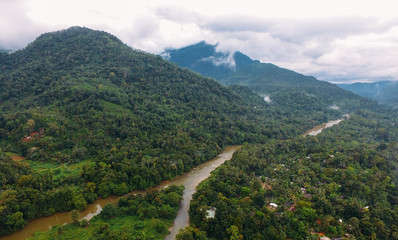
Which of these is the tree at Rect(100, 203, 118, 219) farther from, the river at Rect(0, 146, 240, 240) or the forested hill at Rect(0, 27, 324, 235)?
the forested hill at Rect(0, 27, 324, 235)

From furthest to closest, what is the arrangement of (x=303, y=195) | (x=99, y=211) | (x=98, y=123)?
(x=98, y=123)
(x=303, y=195)
(x=99, y=211)

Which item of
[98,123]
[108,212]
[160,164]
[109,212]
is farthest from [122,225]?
[98,123]

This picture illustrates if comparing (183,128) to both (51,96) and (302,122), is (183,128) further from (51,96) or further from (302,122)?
(302,122)

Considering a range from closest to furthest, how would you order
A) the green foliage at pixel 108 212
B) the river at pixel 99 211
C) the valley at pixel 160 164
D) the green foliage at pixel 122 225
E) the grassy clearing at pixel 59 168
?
the green foliage at pixel 122 225, the river at pixel 99 211, the valley at pixel 160 164, the green foliage at pixel 108 212, the grassy clearing at pixel 59 168

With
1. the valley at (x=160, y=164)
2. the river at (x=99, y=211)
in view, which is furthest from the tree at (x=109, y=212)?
the river at (x=99, y=211)

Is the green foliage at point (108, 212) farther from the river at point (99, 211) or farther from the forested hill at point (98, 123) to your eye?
the forested hill at point (98, 123)

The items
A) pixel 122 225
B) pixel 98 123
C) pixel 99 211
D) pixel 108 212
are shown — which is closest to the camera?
pixel 122 225

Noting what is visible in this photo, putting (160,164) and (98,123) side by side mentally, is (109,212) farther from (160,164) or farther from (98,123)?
(98,123)

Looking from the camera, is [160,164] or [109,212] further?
[160,164]
